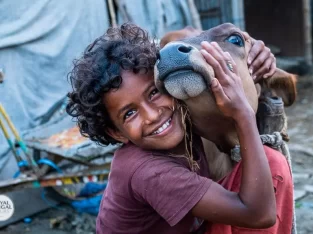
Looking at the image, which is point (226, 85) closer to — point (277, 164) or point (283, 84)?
point (277, 164)

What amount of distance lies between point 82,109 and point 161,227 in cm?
49

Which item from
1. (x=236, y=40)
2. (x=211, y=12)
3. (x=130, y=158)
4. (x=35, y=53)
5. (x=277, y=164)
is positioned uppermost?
(x=236, y=40)

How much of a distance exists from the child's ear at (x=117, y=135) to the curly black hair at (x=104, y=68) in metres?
0.01

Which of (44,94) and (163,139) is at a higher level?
(163,139)

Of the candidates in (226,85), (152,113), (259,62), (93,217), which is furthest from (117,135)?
(93,217)

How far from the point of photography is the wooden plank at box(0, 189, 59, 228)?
4.28 metres

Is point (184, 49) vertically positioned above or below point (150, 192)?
above

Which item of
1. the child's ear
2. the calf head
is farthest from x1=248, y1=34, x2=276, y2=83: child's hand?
the child's ear

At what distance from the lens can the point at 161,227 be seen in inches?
70.9

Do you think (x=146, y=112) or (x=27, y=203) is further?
(x=27, y=203)

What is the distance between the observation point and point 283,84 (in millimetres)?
2166

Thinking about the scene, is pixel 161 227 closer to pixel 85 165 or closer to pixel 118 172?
pixel 118 172

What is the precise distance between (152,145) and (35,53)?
377 cm

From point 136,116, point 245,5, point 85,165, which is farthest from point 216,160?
point 245,5
